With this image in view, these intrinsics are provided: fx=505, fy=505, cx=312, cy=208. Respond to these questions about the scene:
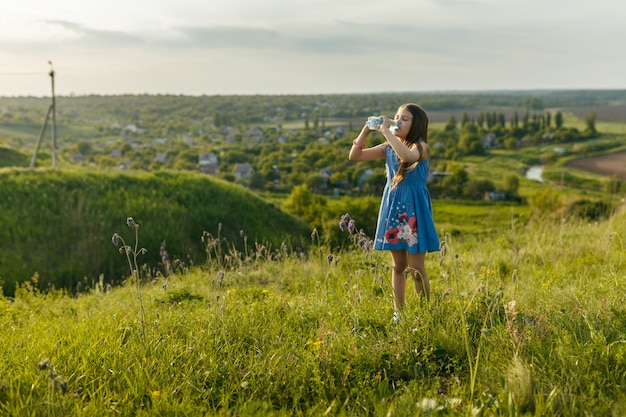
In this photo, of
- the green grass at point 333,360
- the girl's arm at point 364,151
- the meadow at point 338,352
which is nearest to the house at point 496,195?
the meadow at point 338,352

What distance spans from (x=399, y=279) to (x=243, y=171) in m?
72.7

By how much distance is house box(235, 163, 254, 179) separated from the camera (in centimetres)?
7377

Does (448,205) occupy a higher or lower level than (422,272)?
lower

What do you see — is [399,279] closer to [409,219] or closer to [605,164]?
[409,219]

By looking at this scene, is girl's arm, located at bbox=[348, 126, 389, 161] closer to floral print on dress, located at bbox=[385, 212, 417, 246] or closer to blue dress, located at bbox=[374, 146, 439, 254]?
blue dress, located at bbox=[374, 146, 439, 254]

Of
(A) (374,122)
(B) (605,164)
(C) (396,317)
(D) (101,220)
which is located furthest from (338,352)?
(B) (605,164)

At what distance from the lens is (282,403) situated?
2842mm

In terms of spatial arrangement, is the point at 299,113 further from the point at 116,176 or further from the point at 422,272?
the point at 422,272

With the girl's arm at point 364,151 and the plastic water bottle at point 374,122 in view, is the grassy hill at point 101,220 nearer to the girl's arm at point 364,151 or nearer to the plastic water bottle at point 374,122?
the girl's arm at point 364,151

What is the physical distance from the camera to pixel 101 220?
45.5 feet

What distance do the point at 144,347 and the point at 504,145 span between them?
112879mm

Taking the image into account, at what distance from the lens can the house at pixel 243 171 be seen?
73769 mm

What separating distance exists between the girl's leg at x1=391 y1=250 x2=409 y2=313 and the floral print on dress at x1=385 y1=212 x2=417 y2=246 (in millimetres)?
131

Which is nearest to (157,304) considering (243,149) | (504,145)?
(243,149)
